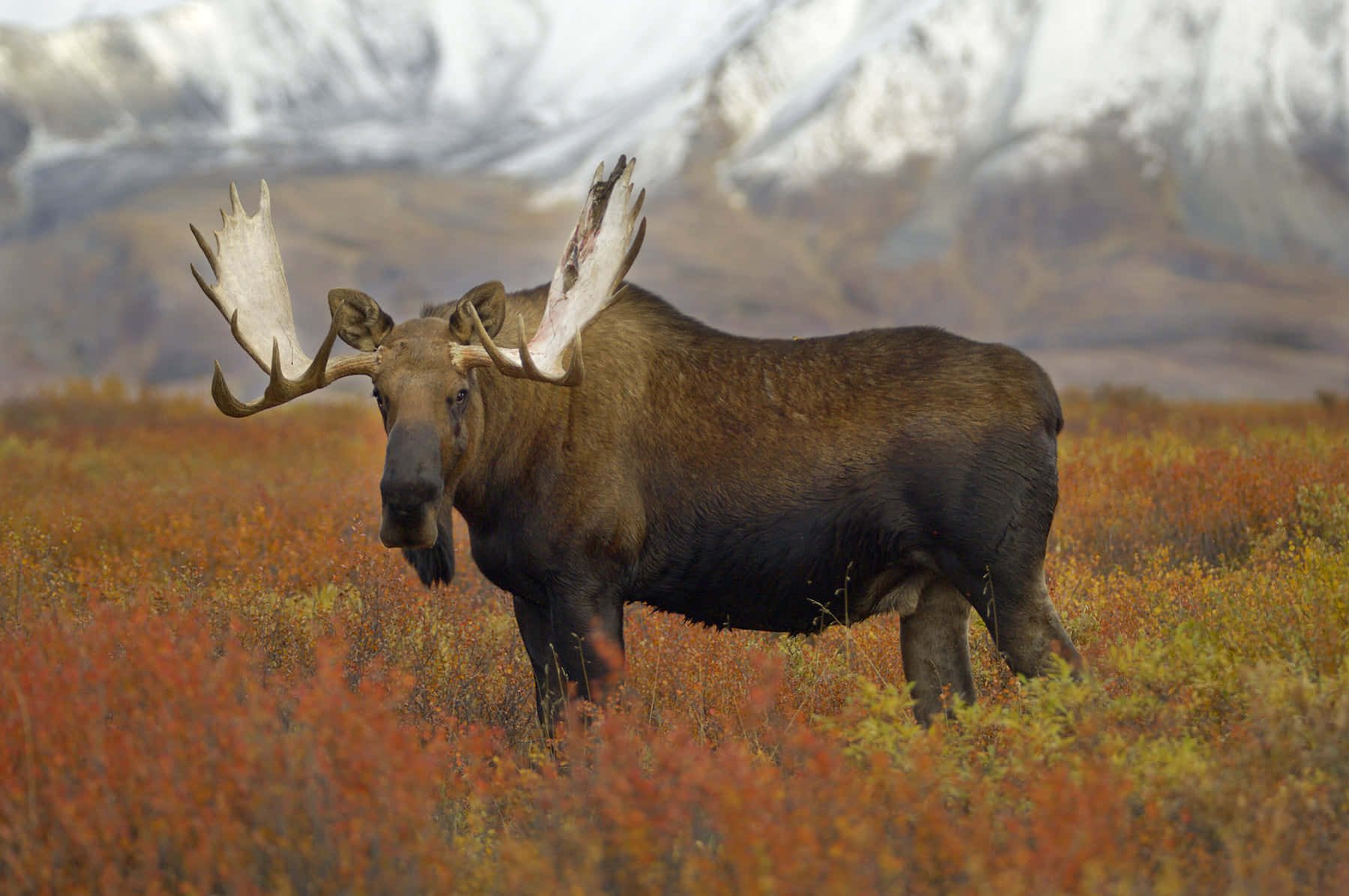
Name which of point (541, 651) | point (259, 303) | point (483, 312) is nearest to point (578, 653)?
point (541, 651)

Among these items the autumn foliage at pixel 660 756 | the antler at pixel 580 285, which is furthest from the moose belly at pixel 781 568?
the antler at pixel 580 285

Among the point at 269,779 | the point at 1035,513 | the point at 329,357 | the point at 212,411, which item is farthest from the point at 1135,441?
the point at 212,411

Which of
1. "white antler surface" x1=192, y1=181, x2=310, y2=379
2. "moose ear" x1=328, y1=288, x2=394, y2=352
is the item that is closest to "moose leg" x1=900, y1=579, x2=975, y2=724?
"moose ear" x1=328, y1=288, x2=394, y2=352

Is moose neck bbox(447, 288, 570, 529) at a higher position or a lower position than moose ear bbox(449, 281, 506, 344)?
lower

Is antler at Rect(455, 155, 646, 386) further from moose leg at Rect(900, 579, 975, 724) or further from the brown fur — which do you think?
moose leg at Rect(900, 579, 975, 724)

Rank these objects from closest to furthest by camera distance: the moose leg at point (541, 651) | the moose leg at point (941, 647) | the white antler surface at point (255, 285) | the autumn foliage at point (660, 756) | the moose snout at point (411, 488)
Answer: the autumn foliage at point (660, 756) → the moose snout at point (411, 488) → the moose leg at point (541, 651) → the white antler surface at point (255, 285) → the moose leg at point (941, 647)

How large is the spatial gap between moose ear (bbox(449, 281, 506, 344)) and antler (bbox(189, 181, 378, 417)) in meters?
0.36

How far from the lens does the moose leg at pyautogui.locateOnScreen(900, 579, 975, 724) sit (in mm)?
4918

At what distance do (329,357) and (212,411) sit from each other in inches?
573

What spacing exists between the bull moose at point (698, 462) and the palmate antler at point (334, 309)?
0.6 inches

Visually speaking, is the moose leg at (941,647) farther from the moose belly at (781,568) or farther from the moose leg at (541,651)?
the moose leg at (541,651)

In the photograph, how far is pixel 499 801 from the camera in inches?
155

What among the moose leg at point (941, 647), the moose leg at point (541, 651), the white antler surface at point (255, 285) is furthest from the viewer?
the moose leg at point (941, 647)

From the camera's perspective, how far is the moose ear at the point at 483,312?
Result: 4523 mm
